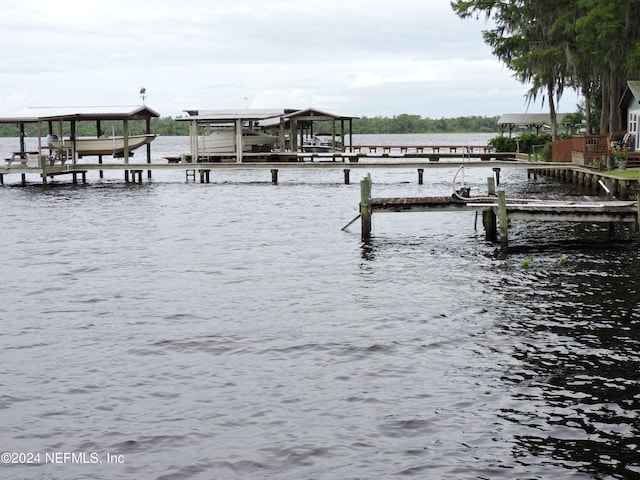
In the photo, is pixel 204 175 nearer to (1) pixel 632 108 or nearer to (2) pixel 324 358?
(1) pixel 632 108

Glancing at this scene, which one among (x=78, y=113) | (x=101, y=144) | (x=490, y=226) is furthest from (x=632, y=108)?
(x=101, y=144)

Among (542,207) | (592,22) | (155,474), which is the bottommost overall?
(155,474)

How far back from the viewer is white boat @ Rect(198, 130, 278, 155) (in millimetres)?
68562

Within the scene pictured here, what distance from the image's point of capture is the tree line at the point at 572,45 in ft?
136

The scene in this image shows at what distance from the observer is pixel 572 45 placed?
47.1 m

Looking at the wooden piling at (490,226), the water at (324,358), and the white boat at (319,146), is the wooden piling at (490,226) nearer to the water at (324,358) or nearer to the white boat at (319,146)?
the water at (324,358)

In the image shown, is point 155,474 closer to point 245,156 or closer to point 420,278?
point 420,278

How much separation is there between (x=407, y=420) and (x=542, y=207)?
14.3m

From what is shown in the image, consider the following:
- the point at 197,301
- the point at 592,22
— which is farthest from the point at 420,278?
the point at 592,22

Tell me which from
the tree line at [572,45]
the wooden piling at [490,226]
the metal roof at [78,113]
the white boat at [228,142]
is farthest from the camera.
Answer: the white boat at [228,142]

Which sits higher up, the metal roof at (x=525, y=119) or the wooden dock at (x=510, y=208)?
the metal roof at (x=525, y=119)

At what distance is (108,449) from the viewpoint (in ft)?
35.7

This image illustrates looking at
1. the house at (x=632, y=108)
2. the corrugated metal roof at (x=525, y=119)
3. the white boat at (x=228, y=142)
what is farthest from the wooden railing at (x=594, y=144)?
the white boat at (x=228, y=142)

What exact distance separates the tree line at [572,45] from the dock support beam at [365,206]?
748 inches
